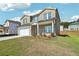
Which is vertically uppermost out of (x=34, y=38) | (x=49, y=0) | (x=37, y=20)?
(x=49, y=0)

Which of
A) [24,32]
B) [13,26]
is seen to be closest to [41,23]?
[24,32]

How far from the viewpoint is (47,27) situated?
304cm

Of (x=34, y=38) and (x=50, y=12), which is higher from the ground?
(x=50, y=12)

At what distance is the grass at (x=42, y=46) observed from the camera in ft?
9.78

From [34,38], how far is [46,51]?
210mm

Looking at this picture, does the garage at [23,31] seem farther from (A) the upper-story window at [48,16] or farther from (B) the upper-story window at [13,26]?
(A) the upper-story window at [48,16]

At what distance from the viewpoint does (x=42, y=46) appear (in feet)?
9.86

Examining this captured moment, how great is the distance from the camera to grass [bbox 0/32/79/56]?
9.78 ft

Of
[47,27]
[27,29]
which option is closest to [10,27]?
[27,29]

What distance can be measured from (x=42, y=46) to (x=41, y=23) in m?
0.26

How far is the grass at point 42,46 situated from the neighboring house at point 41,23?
7cm

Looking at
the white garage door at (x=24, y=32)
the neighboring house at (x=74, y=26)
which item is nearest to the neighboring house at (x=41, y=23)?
the white garage door at (x=24, y=32)

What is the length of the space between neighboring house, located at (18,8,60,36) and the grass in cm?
7

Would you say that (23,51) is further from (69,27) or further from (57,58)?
→ (69,27)
